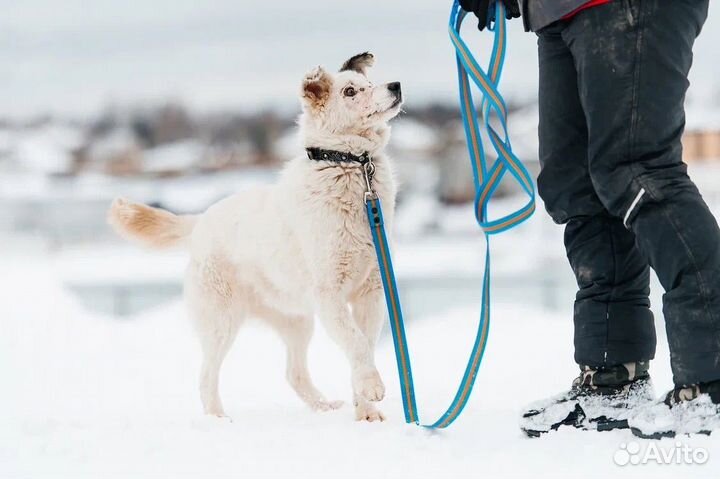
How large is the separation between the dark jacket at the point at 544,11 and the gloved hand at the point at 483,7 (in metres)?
0.18

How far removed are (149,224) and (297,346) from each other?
1.12 meters

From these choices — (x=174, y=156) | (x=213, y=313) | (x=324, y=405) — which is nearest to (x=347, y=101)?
(x=213, y=313)

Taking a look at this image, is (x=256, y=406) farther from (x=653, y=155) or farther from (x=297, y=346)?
(x=653, y=155)

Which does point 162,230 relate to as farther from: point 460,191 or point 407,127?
point 407,127

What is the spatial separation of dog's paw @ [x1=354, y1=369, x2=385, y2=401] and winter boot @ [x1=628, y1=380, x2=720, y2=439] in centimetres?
129

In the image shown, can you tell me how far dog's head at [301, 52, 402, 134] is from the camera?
4.20 m

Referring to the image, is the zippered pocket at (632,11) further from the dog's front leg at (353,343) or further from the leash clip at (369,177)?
the dog's front leg at (353,343)

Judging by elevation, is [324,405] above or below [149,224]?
below

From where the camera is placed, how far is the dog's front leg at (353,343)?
373 centimetres

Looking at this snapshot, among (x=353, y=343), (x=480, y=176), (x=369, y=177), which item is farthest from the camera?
(x=369, y=177)

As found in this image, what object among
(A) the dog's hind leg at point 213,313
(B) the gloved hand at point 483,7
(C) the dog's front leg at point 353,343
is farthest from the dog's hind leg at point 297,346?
(B) the gloved hand at point 483,7

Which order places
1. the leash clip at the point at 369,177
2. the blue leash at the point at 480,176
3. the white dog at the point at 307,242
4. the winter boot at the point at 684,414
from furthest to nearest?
the white dog at the point at 307,242 < the leash clip at the point at 369,177 < the blue leash at the point at 480,176 < the winter boot at the point at 684,414

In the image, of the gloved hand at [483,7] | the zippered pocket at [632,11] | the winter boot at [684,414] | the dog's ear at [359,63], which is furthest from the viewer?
the dog's ear at [359,63]

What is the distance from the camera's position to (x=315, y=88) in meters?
4.32
